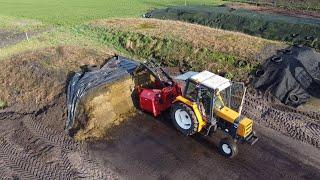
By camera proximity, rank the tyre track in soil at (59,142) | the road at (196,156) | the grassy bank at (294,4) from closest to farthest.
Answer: the road at (196,156) < the tyre track in soil at (59,142) < the grassy bank at (294,4)

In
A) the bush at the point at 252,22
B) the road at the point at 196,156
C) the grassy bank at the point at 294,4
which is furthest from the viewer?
the grassy bank at the point at 294,4

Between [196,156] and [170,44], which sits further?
[170,44]

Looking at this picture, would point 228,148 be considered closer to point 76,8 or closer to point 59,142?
point 59,142

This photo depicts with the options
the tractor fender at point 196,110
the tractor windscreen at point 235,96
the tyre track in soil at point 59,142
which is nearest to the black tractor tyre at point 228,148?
the tyre track in soil at point 59,142

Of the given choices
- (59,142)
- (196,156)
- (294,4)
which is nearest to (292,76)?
(196,156)

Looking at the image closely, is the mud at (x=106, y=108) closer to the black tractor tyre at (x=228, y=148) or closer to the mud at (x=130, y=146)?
the mud at (x=130, y=146)

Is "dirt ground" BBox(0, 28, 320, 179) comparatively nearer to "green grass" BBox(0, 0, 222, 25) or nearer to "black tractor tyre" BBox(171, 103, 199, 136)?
"black tractor tyre" BBox(171, 103, 199, 136)

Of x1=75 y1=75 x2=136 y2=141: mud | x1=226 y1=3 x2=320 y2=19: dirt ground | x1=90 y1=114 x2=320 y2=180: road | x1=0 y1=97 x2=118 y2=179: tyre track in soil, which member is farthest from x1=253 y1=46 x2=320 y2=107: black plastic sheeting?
x1=226 y1=3 x2=320 y2=19: dirt ground
